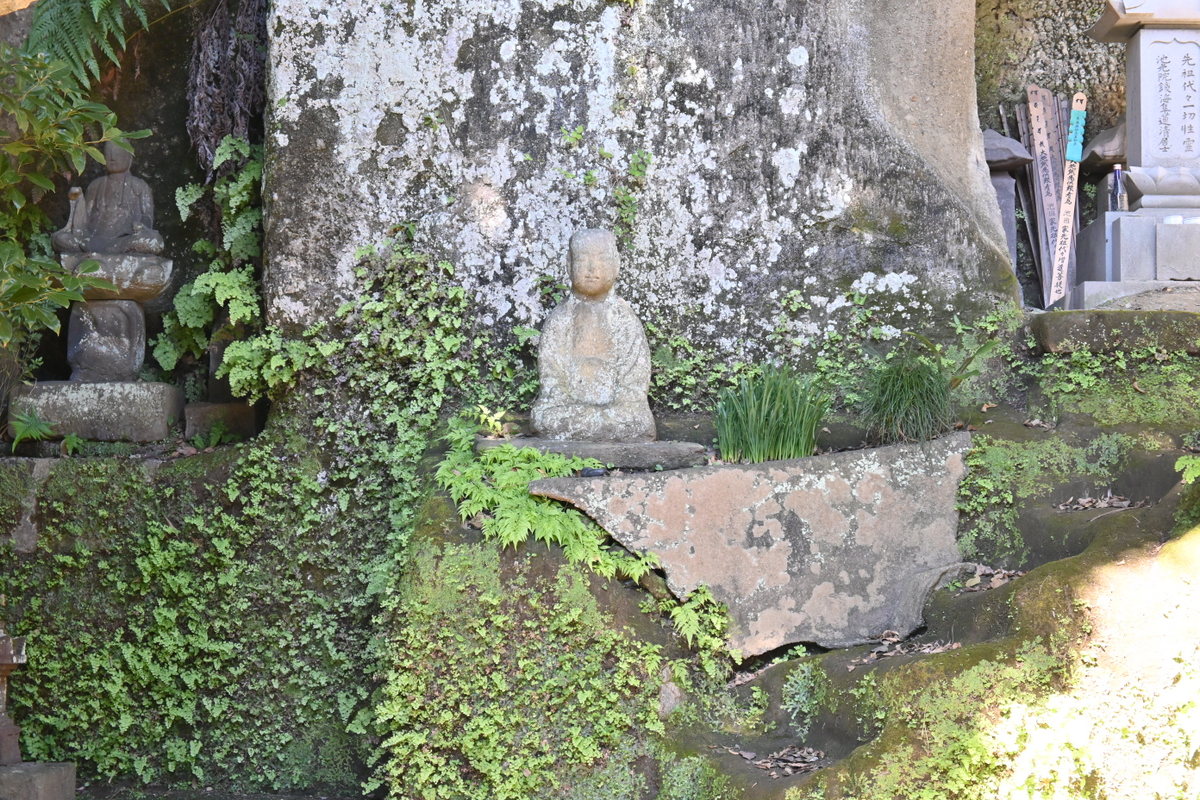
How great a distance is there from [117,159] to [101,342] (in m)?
1.14

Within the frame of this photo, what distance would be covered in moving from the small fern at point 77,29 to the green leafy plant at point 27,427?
205cm

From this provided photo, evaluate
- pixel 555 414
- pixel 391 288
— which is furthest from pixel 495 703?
pixel 391 288

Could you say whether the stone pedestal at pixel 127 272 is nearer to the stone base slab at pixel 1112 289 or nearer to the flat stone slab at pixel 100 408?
the flat stone slab at pixel 100 408

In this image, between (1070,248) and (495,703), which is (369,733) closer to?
(495,703)

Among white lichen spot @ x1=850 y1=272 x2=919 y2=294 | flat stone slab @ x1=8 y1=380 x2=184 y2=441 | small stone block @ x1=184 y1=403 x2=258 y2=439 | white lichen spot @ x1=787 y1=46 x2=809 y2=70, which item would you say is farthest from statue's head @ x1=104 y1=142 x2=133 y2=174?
A: white lichen spot @ x1=850 y1=272 x2=919 y2=294

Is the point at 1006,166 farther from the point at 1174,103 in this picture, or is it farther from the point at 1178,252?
the point at 1178,252

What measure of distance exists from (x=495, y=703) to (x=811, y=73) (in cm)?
398

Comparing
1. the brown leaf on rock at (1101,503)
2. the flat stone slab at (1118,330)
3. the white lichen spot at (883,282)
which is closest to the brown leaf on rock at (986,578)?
the brown leaf on rock at (1101,503)

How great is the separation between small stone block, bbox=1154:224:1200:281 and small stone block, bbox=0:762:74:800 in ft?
21.5

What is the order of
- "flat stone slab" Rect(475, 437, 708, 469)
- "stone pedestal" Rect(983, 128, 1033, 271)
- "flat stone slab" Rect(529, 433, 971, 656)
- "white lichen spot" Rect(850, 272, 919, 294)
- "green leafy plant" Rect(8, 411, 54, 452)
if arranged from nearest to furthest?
"flat stone slab" Rect(529, 433, 971, 656) < "flat stone slab" Rect(475, 437, 708, 469) < "green leafy plant" Rect(8, 411, 54, 452) < "white lichen spot" Rect(850, 272, 919, 294) < "stone pedestal" Rect(983, 128, 1033, 271)

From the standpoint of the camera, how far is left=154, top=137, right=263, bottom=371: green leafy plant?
6906 millimetres

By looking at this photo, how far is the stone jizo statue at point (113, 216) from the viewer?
7270 mm

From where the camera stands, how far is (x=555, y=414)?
6012mm

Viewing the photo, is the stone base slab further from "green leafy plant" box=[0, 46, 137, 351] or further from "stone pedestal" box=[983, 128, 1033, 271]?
"green leafy plant" box=[0, 46, 137, 351]
